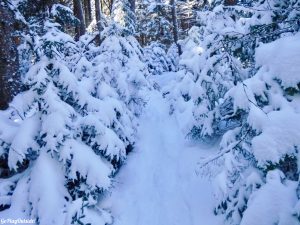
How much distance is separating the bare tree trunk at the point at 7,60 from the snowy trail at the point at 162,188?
110 inches

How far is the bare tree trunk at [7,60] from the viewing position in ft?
22.6

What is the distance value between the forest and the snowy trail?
1.1 inches

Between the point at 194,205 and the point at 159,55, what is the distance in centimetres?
1898

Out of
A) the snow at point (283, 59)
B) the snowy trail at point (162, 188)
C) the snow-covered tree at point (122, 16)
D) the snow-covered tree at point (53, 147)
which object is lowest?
the snowy trail at point (162, 188)

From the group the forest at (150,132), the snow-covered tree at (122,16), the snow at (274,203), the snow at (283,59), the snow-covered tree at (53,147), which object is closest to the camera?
the snow at (274,203)

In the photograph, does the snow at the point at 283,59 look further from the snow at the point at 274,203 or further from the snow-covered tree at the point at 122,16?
the snow-covered tree at the point at 122,16

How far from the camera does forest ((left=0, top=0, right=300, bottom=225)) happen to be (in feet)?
13.9

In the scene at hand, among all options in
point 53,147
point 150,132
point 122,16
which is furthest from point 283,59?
point 122,16

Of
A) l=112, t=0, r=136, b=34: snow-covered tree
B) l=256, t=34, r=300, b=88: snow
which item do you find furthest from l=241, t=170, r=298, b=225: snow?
l=112, t=0, r=136, b=34: snow-covered tree

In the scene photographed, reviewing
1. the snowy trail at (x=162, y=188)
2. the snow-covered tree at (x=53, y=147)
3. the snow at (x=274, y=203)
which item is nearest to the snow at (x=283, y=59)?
the snow at (x=274, y=203)

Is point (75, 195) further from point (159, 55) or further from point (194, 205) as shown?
point (159, 55)

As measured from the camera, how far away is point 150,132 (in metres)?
10.0

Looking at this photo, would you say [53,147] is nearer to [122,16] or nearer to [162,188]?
[162,188]

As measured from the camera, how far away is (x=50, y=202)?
18.3ft
